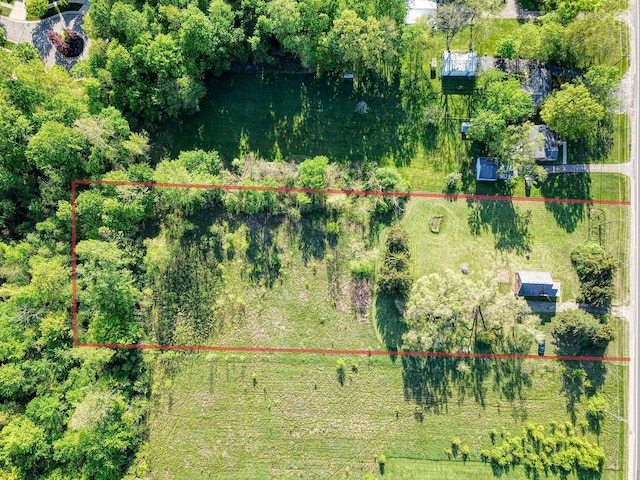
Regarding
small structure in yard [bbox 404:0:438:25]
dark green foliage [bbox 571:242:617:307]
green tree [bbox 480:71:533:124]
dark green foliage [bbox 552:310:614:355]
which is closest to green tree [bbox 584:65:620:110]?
green tree [bbox 480:71:533:124]

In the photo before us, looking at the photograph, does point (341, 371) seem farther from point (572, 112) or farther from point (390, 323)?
point (572, 112)

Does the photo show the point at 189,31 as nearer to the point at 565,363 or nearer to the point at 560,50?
the point at 560,50

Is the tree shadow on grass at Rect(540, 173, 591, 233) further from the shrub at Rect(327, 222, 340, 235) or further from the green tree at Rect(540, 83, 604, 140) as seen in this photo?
the shrub at Rect(327, 222, 340, 235)

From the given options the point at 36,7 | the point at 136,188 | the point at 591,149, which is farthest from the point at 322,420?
the point at 36,7

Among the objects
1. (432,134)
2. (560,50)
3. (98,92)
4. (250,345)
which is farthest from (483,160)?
(98,92)

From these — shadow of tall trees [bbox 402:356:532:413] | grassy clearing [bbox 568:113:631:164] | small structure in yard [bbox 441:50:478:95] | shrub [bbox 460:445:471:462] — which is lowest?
shrub [bbox 460:445:471:462]

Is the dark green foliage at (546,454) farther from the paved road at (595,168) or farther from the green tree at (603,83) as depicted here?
the green tree at (603,83)

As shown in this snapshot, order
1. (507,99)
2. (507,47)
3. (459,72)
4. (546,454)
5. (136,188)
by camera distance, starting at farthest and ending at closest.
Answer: (459,72) → (507,47) → (546,454) → (507,99) → (136,188)
